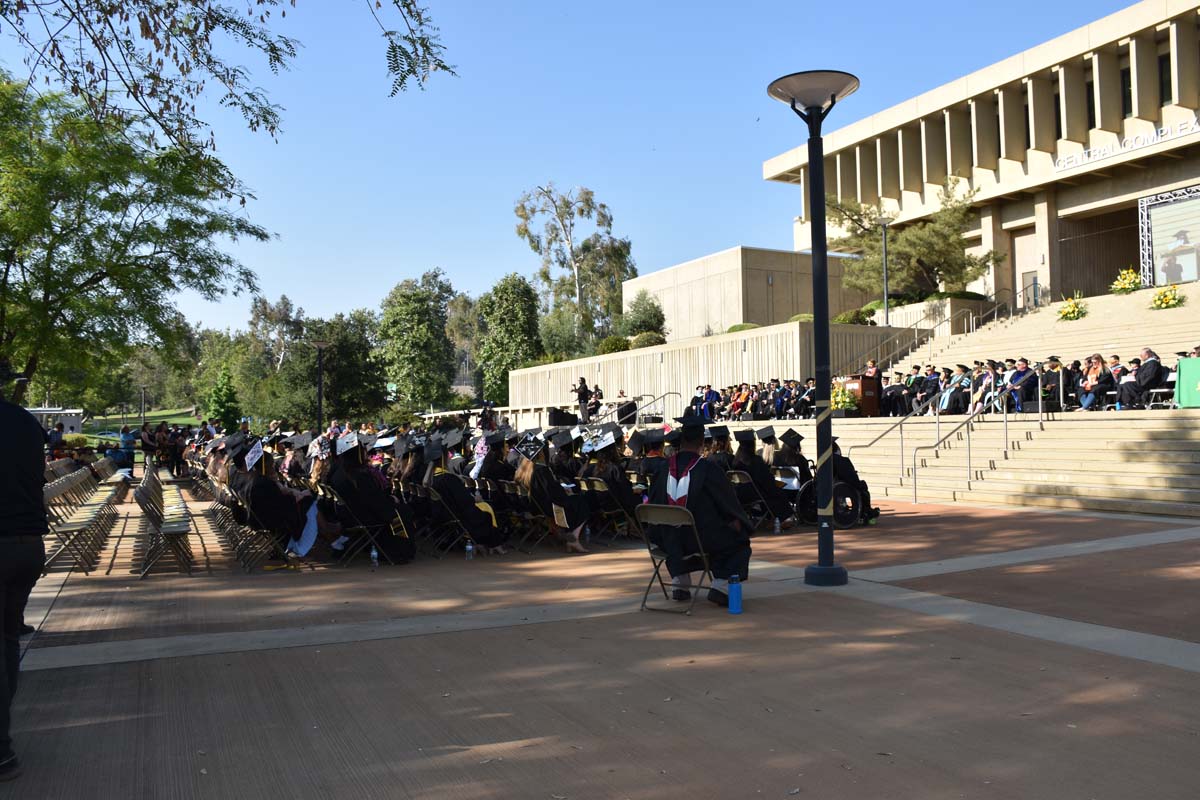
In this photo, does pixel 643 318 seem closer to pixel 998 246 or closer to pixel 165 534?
pixel 998 246

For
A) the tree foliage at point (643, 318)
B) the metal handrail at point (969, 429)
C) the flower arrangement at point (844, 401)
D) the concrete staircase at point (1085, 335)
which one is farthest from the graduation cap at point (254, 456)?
the tree foliage at point (643, 318)

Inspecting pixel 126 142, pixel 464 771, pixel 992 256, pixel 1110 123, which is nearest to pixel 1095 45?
pixel 1110 123

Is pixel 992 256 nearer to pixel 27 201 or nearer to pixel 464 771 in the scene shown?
pixel 27 201

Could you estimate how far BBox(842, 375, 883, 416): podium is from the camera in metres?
22.6

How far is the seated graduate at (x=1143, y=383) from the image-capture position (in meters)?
16.4

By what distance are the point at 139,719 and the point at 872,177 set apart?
4499cm

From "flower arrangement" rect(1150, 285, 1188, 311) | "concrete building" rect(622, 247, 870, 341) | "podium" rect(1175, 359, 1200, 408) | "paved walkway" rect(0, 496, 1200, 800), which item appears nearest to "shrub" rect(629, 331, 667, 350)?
"concrete building" rect(622, 247, 870, 341)

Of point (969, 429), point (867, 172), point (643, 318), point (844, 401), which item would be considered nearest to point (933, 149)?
point (867, 172)

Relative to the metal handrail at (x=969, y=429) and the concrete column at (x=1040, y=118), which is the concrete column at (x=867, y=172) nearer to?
the concrete column at (x=1040, y=118)

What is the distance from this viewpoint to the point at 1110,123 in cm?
3378

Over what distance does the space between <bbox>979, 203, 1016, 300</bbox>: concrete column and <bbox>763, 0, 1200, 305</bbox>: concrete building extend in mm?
63

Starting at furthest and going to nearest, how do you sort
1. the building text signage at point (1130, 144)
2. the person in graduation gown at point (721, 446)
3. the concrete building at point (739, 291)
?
the concrete building at point (739, 291), the building text signage at point (1130, 144), the person in graduation gown at point (721, 446)

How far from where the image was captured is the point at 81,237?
48.5ft

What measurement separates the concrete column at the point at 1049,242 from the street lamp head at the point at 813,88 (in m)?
33.1
